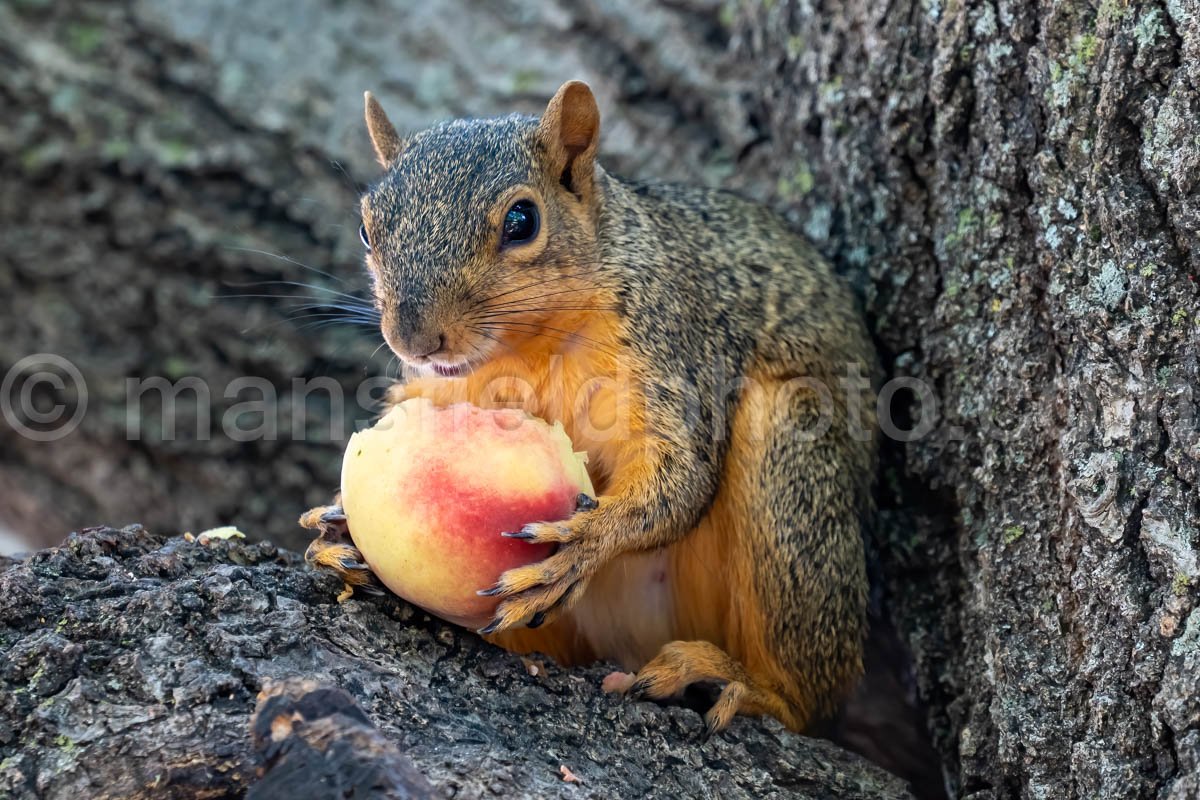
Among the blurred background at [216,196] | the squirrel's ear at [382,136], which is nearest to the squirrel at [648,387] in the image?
the squirrel's ear at [382,136]

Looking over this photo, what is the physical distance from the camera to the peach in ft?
6.09

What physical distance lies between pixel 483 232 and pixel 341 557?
0.67 m

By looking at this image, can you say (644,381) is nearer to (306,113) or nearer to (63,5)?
(306,113)

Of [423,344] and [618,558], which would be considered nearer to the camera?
[423,344]

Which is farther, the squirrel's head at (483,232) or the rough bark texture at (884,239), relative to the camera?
the squirrel's head at (483,232)

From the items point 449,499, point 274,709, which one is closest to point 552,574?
point 449,499

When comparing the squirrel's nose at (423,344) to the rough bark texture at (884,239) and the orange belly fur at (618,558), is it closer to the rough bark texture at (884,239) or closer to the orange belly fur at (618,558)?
the orange belly fur at (618,558)

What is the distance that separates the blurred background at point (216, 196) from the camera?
129 inches

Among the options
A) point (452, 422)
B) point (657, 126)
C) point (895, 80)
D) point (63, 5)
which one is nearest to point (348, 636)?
point (452, 422)

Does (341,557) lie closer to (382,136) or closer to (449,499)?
(449,499)

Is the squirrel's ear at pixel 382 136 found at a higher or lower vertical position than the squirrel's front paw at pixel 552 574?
higher

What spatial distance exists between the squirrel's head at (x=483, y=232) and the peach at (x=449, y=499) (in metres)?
0.25

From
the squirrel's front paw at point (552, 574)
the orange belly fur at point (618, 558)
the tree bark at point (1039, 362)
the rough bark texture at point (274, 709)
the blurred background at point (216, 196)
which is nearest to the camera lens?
the rough bark texture at point (274, 709)

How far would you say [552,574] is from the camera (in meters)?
2.01
